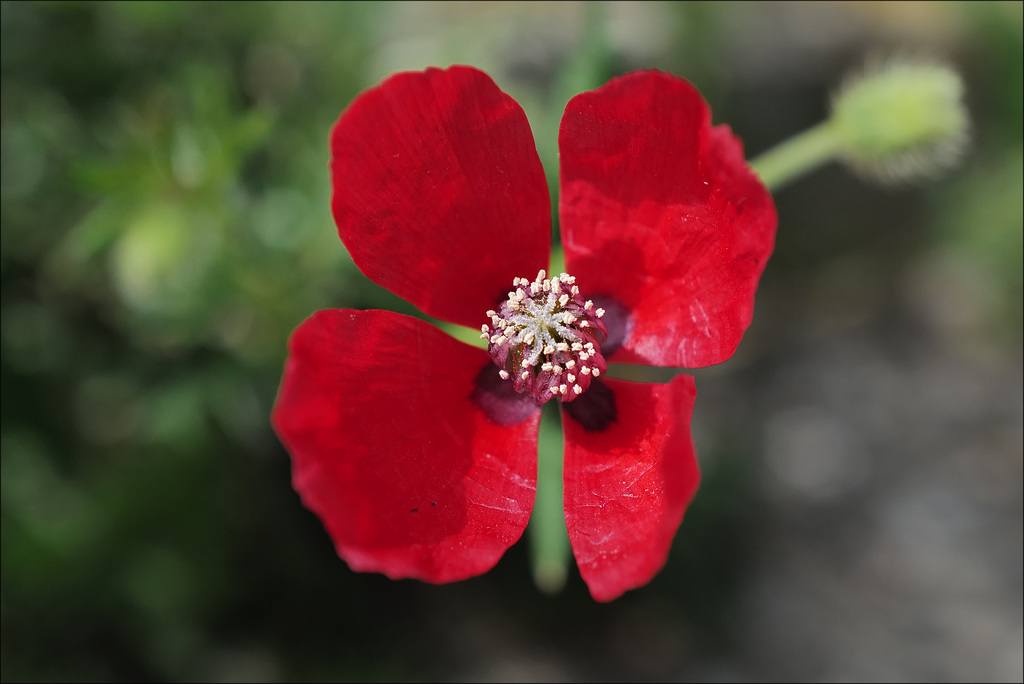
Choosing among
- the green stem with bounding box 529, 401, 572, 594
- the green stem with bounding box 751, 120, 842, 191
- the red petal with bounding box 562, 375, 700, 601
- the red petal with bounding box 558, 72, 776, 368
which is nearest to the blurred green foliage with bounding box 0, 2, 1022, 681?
the green stem with bounding box 751, 120, 842, 191

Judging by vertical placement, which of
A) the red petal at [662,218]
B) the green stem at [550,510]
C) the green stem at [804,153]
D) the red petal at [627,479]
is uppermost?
the red petal at [662,218]

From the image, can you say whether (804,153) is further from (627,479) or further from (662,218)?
(627,479)

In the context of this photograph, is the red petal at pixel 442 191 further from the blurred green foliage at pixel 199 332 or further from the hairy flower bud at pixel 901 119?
the hairy flower bud at pixel 901 119

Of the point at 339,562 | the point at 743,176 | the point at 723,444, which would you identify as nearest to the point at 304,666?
the point at 339,562

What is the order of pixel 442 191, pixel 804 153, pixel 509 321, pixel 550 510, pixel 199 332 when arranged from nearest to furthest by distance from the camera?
pixel 442 191 → pixel 509 321 → pixel 550 510 → pixel 804 153 → pixel 199 332

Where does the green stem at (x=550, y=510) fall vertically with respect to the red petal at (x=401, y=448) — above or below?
below

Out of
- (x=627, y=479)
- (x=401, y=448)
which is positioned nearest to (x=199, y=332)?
(x=401, y=448)

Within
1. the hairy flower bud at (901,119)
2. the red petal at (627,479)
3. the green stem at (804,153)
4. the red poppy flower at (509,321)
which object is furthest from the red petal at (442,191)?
the hairy flower bud at (901,119)
